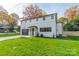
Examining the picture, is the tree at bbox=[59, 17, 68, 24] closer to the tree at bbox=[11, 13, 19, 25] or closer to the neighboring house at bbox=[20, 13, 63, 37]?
the neighboring house at bbox=[20, 13, 63, 37]

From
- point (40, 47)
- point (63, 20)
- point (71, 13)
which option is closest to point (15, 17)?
point (40, 47)

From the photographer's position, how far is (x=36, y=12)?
3.70 metres

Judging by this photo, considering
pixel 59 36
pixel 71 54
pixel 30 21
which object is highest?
pixel 30 21

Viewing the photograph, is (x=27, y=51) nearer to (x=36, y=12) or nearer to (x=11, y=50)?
(x=11, y=50)

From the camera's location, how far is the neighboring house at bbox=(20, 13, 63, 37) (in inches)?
145

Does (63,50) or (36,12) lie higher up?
Answer: (36,12)

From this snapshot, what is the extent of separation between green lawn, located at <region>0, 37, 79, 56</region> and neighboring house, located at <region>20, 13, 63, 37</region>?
0.10 metres

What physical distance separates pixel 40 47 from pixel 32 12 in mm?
553

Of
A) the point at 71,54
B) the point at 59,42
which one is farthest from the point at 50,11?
the point at 71,54

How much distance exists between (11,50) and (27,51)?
237mm

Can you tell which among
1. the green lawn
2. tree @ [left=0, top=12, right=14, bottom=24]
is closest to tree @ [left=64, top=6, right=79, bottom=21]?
the green lawn

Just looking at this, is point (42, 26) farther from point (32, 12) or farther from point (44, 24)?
point (32, 12)

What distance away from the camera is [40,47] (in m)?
3.62

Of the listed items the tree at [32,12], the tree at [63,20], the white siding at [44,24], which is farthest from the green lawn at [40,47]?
the tree at [32,12]
